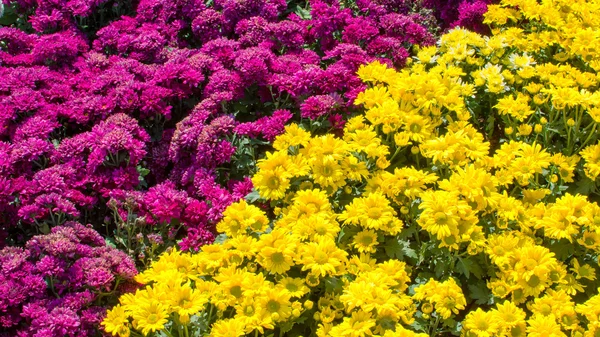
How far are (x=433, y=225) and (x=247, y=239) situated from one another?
3.22 feet

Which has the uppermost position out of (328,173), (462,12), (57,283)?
(462,12)

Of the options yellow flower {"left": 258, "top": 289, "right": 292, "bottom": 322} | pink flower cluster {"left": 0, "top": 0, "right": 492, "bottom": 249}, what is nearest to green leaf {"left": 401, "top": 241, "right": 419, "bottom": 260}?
yellow flower {"left": 258, "top": 289, "right": 292, "bottom": 322}

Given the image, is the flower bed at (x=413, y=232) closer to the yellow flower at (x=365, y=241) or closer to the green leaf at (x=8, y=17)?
the yellow flower at (x=365, y=241)

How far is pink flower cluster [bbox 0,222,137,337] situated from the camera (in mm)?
3524

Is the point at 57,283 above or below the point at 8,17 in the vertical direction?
below

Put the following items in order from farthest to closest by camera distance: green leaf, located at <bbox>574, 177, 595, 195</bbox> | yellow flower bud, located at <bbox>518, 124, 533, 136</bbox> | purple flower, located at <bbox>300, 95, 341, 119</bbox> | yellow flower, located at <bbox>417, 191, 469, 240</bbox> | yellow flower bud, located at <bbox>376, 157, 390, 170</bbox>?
purple flower, located at <bbox>300, 95, 341, 119</bbox>, yellow flower bud, located at <bbox>518, 124, 533, 136</bbox>, green leaf, located at <bbox>574, 177, 595, 195</bbox>, yellow flower bud, located at <bbox>376, 157, 390, 170</bbox>, yellow flower, located at <bbox>417, 191, 469, 240</bbox>

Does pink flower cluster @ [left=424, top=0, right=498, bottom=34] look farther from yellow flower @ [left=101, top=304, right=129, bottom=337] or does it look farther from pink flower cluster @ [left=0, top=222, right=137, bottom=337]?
yellow flower @ [left=101, top=304, right=129, bottom=337]

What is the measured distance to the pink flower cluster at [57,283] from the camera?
3.52 meters

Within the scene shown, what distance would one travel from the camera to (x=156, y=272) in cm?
341

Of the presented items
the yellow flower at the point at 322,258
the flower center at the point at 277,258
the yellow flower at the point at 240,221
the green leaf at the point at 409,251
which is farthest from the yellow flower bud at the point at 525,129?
the flower center at the point at 277,258

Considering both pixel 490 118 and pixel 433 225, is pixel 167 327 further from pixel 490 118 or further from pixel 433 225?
pixel 490 118

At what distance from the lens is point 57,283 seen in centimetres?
376

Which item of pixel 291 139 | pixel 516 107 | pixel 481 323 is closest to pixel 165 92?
pixel 291 139

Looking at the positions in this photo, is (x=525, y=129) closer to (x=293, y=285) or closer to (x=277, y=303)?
(x=293, y=285)
